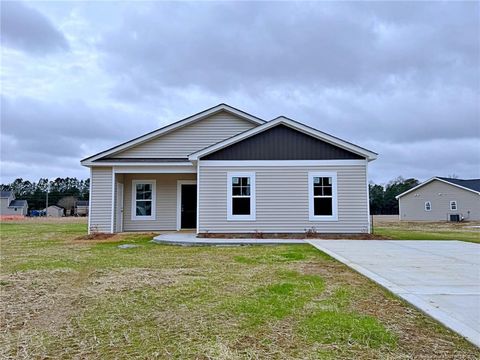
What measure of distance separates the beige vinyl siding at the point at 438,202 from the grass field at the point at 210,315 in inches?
1411

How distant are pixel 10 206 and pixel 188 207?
59.6 metres

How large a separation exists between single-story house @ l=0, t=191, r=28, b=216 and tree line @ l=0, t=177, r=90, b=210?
7224 mm

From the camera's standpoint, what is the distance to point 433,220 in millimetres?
38188

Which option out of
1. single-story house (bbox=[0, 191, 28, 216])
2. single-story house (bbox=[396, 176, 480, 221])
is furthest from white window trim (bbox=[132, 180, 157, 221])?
single-story house (bbox=[0, 191, 28, 216])

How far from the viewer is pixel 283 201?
1317cm

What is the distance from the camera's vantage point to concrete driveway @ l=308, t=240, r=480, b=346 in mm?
3996

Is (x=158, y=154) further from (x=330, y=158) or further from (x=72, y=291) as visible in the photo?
(x=72, y=291)

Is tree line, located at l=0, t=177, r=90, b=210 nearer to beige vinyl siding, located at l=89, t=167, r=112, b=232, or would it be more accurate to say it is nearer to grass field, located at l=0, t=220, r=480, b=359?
beige vinyl siding, located at l=89, t=167, r=112, b=232

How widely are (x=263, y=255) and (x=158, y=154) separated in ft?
28.7

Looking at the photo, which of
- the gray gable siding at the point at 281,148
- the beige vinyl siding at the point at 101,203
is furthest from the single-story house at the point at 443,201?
the beige vinyl siding at the point at 101,203

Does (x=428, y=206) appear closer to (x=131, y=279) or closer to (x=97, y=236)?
(x=97, y=236)

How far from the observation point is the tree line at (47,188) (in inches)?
2876

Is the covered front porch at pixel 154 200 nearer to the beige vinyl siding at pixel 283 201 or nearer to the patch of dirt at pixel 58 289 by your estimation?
the beige vinyl siding at pixel 283 201

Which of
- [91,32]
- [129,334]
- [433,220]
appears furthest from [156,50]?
[433,220]
